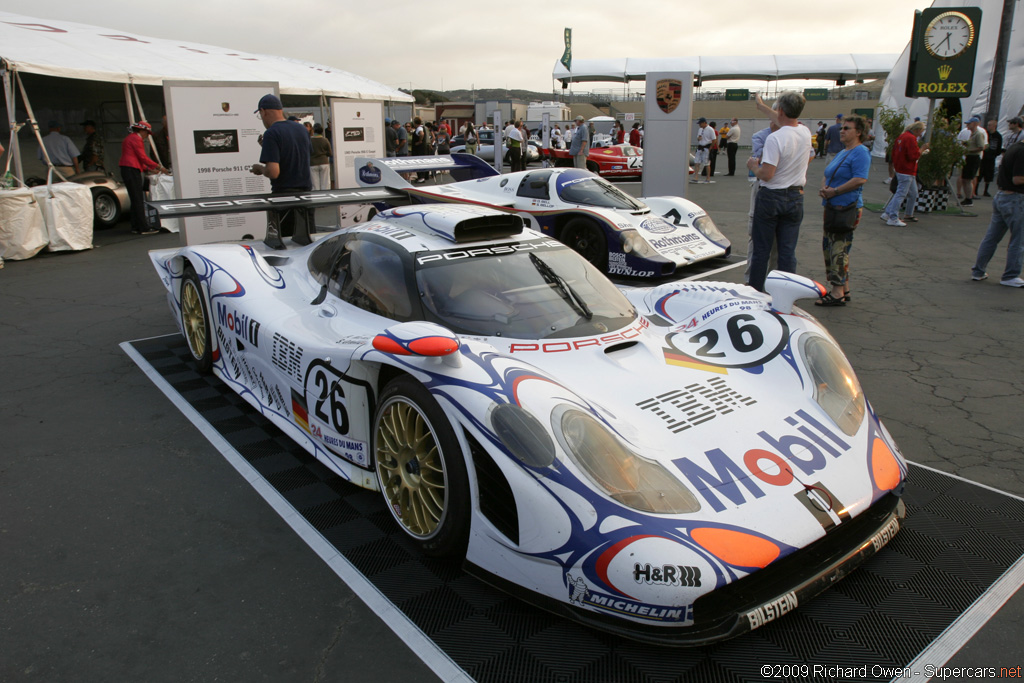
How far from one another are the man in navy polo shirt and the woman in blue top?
4847 millimetres

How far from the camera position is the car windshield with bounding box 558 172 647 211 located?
7.96 metres

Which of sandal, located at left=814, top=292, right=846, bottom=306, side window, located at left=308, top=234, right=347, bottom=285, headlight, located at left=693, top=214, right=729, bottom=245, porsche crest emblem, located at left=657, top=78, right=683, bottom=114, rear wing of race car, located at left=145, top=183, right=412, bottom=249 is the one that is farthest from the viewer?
porsche crest emblem, located at left=657, top=78, right=683, bottom=114

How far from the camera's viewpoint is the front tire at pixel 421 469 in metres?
2.52

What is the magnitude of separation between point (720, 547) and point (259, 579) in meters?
1.71

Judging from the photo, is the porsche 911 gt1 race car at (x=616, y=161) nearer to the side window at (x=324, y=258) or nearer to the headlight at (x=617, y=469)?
the side window at (x=324, y=258)

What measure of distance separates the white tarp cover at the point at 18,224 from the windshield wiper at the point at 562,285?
8804 mm

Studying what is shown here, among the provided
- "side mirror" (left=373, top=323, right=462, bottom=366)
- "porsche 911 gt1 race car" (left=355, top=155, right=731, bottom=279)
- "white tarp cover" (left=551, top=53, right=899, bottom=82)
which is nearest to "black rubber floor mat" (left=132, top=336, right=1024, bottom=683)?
"side mirror" (left=373, top=323, right=462, bottom=366)

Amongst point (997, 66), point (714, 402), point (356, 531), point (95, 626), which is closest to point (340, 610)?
point (356, 531)

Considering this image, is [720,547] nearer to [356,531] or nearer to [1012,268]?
[356,531]

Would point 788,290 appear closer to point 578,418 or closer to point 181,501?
point 578,418

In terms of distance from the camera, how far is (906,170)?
36.7 feet

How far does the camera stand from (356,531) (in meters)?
2.99

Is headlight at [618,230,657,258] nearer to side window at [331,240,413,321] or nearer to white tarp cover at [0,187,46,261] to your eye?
side window at [331,240,413,321]

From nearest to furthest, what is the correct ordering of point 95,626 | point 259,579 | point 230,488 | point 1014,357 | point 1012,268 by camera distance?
1. point 95,626
2. point 259,579
3. point 230,488
4. point 1014,357
5. point 1012,268
